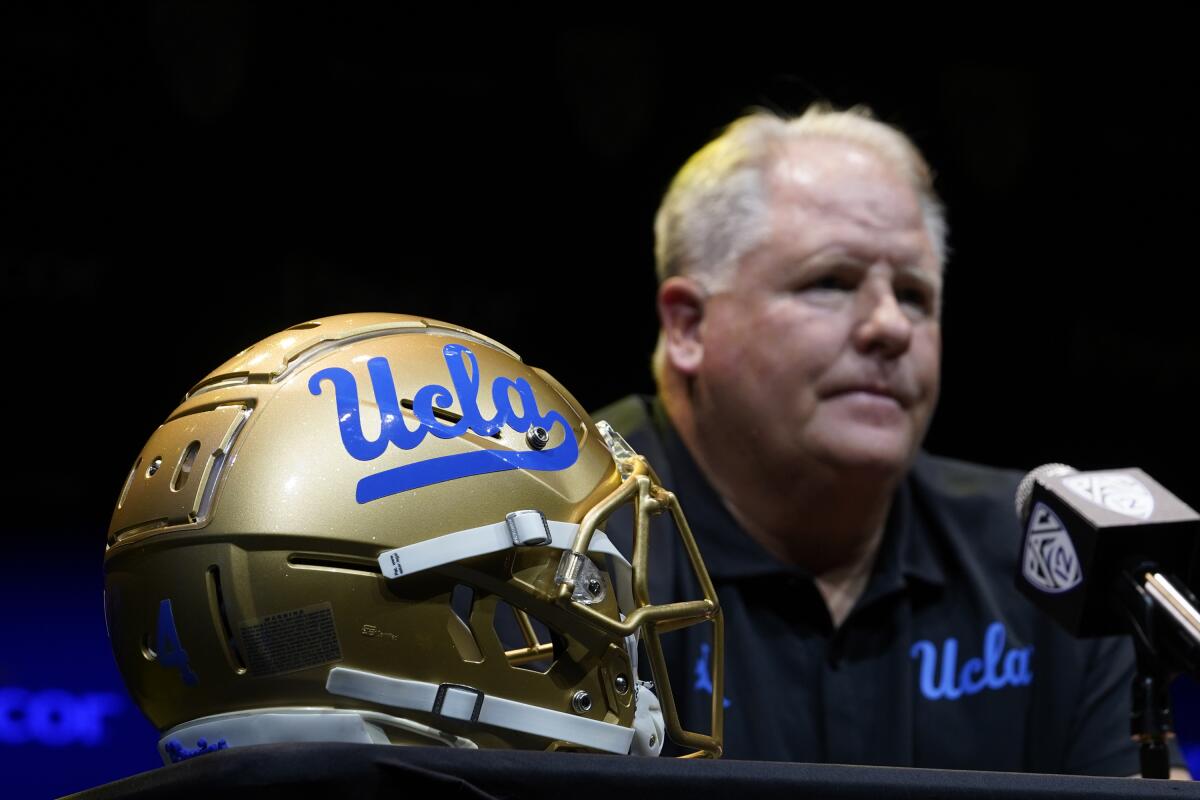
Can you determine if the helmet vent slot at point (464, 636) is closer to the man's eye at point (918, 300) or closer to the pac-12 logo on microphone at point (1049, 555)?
the pac-12 logo on microphone at point (1049, 555)

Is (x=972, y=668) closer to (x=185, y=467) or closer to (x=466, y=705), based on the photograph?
(x=466, y=705)

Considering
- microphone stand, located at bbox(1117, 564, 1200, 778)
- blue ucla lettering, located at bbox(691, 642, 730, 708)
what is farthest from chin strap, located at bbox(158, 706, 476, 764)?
blue ucla lettering, located at bbox(691, 642, 730, 708)

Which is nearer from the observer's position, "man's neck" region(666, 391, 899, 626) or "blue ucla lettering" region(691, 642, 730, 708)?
"blue ucla lettering" region(691, 642, 730, 708)

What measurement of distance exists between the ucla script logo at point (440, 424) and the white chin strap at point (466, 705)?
111 mm

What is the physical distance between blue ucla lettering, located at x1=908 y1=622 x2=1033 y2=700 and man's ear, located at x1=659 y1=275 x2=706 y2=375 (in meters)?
0.45

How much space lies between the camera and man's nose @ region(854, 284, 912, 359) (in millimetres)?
1498

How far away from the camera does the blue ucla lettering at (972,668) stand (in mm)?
1542

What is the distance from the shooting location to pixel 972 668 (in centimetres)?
156

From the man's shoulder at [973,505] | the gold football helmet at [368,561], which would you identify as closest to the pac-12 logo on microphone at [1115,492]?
the gold football helmet at [368,561]

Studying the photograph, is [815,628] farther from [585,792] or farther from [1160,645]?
[585,792]

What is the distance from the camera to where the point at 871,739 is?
150 centimetres

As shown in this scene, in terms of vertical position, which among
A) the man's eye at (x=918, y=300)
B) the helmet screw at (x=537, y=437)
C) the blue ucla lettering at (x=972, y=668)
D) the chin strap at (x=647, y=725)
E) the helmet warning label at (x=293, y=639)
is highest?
the man's eye at (x=918, y=300)

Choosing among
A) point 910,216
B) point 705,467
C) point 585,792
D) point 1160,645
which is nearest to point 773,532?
point 705,467

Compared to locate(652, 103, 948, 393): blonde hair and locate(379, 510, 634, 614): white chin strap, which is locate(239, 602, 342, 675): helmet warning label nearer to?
locate(379, 510, 634, 614): white chin strap
